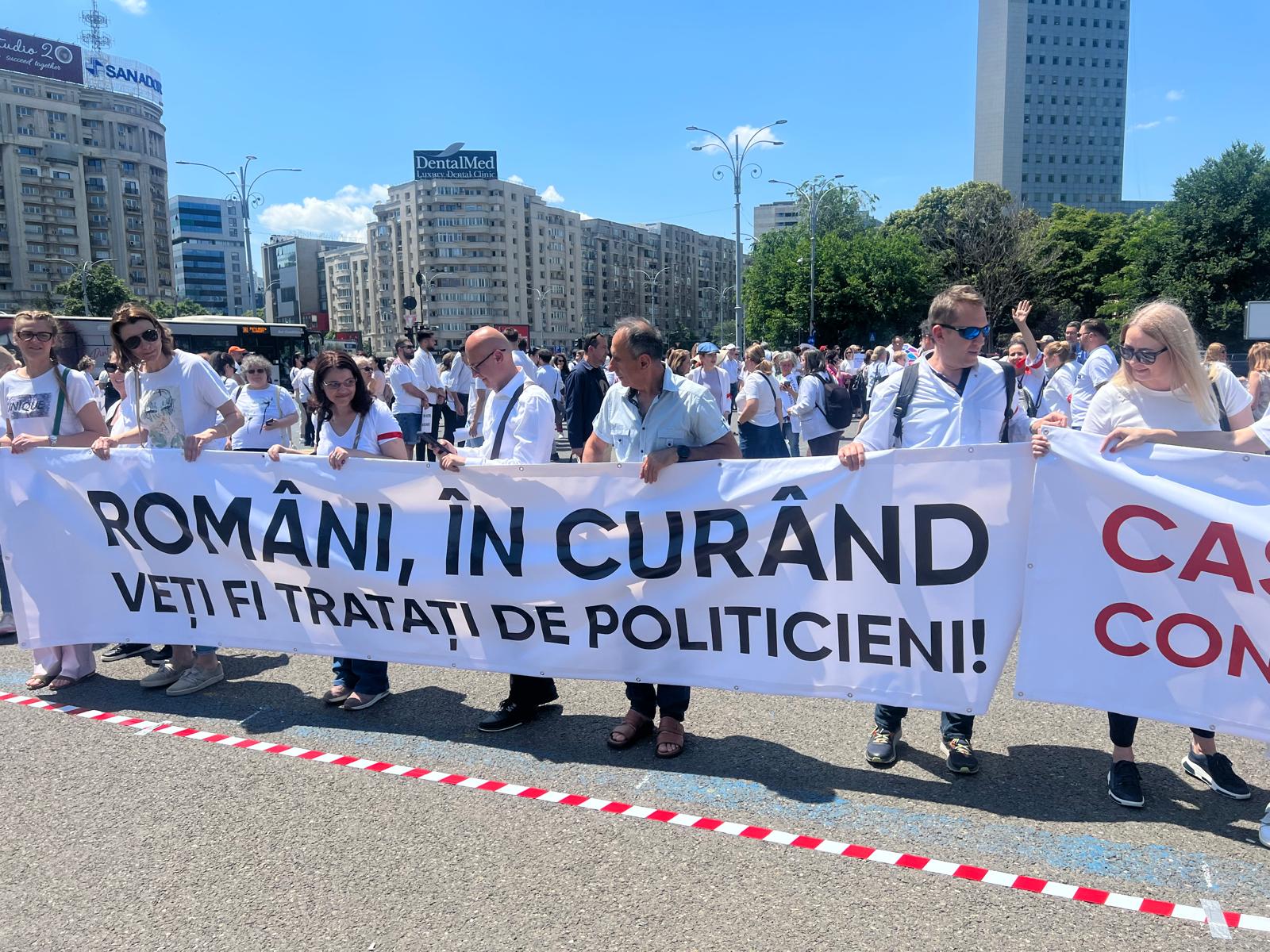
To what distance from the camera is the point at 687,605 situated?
13.4 ft

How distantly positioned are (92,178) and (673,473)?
129931 mm

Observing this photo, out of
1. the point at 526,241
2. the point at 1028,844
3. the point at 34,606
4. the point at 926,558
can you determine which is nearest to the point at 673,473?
the point at 926,558

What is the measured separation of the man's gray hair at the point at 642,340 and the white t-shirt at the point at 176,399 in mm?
2545

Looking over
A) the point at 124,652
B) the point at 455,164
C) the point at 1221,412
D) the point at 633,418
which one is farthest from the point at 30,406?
the point at 455,164

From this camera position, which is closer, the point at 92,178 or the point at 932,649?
the point at 932,649

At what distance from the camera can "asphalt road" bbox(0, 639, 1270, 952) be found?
2791 mm

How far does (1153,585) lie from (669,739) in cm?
206

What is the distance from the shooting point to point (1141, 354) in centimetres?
355

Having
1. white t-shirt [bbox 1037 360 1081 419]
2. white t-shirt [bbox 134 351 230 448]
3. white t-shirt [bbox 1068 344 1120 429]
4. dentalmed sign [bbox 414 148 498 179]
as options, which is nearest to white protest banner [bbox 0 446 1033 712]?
white t-shirt [bbox 134 351 230 448]

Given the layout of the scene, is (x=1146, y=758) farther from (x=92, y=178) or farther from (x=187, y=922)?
(x=92, y=178)

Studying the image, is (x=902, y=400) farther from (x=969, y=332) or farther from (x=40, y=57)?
(x=40, y=57)

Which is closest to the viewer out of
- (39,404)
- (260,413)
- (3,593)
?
(39,404)

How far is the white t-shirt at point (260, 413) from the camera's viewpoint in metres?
7.88

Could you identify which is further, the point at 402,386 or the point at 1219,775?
the point at 402,386
